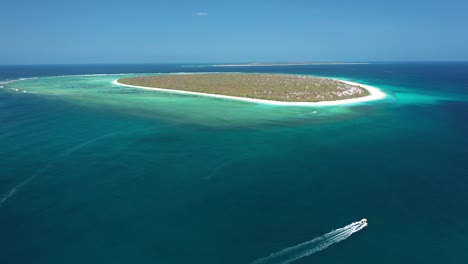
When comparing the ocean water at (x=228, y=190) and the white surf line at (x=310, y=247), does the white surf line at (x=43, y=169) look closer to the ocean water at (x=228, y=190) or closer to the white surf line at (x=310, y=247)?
the ocean water at (x=228, y=190)

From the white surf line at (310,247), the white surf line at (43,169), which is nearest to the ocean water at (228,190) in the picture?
the white surf line at (43,169)

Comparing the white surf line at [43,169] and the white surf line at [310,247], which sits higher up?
the white surf line at [43,169]

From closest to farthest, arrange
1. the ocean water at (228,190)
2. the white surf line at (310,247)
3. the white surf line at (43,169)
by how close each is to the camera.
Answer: the white surf line at (310,247)
the ocean water at (228,190)
the white surf line at (43,169)

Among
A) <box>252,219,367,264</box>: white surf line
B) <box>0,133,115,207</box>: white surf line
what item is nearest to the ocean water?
<box>0,133,115,207</box>: white surf line

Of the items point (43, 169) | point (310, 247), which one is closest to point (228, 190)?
point (310, 247)

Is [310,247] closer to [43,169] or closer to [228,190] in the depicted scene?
[228,190]

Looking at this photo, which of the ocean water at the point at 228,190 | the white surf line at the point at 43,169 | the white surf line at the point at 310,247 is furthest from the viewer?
the white surf line at the point at 43,169
